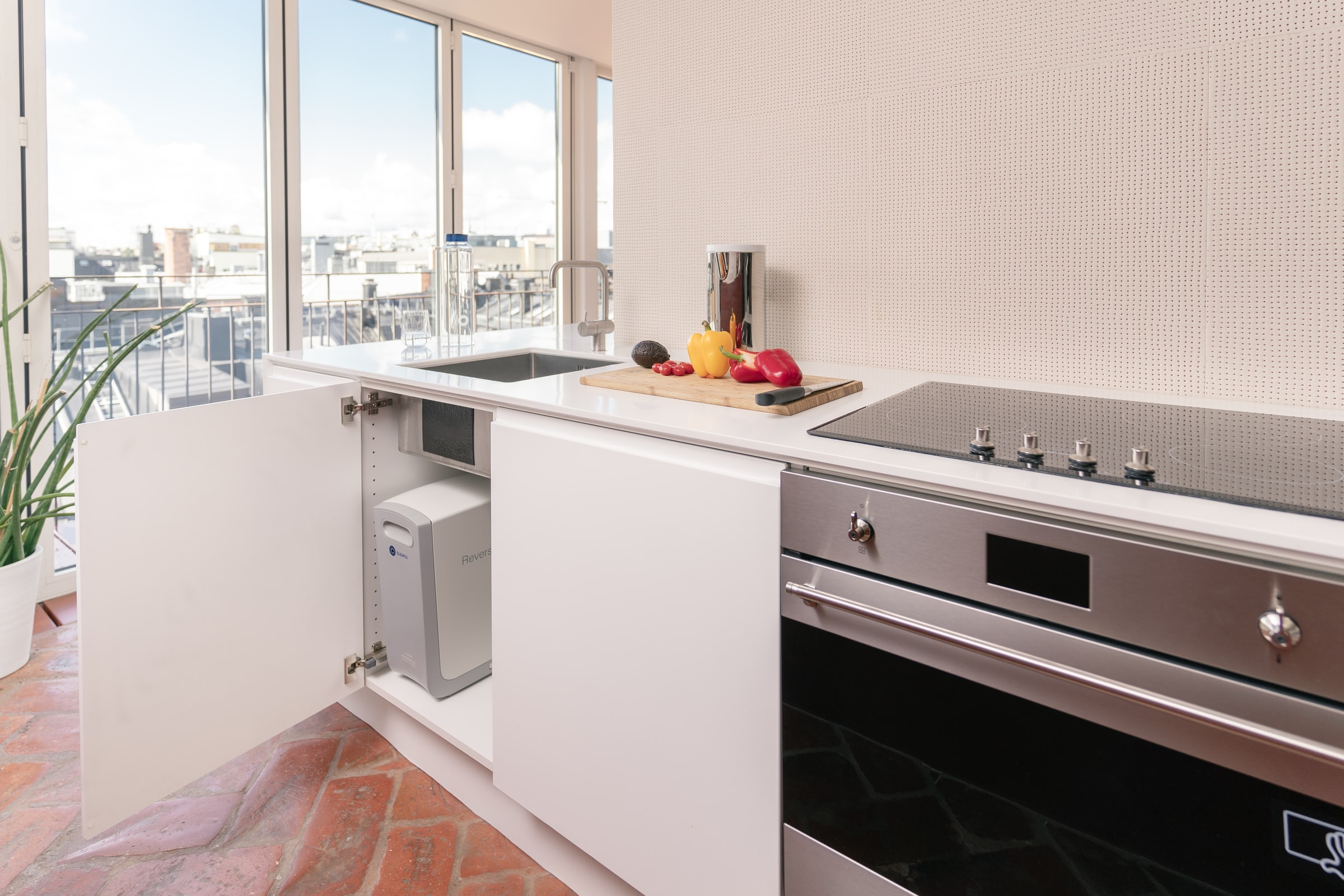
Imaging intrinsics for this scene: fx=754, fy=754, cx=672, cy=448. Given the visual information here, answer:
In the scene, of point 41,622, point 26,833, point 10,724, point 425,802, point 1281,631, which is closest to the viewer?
point 1281,631

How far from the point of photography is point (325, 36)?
11.6ft

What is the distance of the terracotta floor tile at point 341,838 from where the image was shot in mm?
1520

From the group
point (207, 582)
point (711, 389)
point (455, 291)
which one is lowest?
point (207, 582)

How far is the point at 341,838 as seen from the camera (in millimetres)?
1649

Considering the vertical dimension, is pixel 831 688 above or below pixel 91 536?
below

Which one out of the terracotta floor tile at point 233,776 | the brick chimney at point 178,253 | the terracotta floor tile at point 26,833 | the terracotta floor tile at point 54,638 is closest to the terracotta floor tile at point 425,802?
the terracotta floor tile at point 233,776

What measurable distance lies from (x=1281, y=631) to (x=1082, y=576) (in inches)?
6.8

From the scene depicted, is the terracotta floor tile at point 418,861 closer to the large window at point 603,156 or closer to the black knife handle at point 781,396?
the black knife handle at point 781,396

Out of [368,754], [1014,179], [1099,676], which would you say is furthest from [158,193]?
[1099,676]

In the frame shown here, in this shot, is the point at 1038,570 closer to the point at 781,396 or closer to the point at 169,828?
the point at 781,396

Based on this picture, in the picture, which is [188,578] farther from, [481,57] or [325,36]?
[481,57]

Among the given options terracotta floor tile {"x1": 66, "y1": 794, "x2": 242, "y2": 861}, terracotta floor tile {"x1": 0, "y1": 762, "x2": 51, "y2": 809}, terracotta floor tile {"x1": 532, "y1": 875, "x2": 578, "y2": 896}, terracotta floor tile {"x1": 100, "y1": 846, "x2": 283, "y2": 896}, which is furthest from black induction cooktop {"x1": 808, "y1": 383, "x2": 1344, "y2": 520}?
terracotta floor tile {"x1": 0, "y1": 762, "x2": 51, "y2": 809}

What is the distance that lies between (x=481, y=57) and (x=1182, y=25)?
12.6 feet

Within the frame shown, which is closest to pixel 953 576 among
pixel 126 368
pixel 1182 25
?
pixel 1182 25
